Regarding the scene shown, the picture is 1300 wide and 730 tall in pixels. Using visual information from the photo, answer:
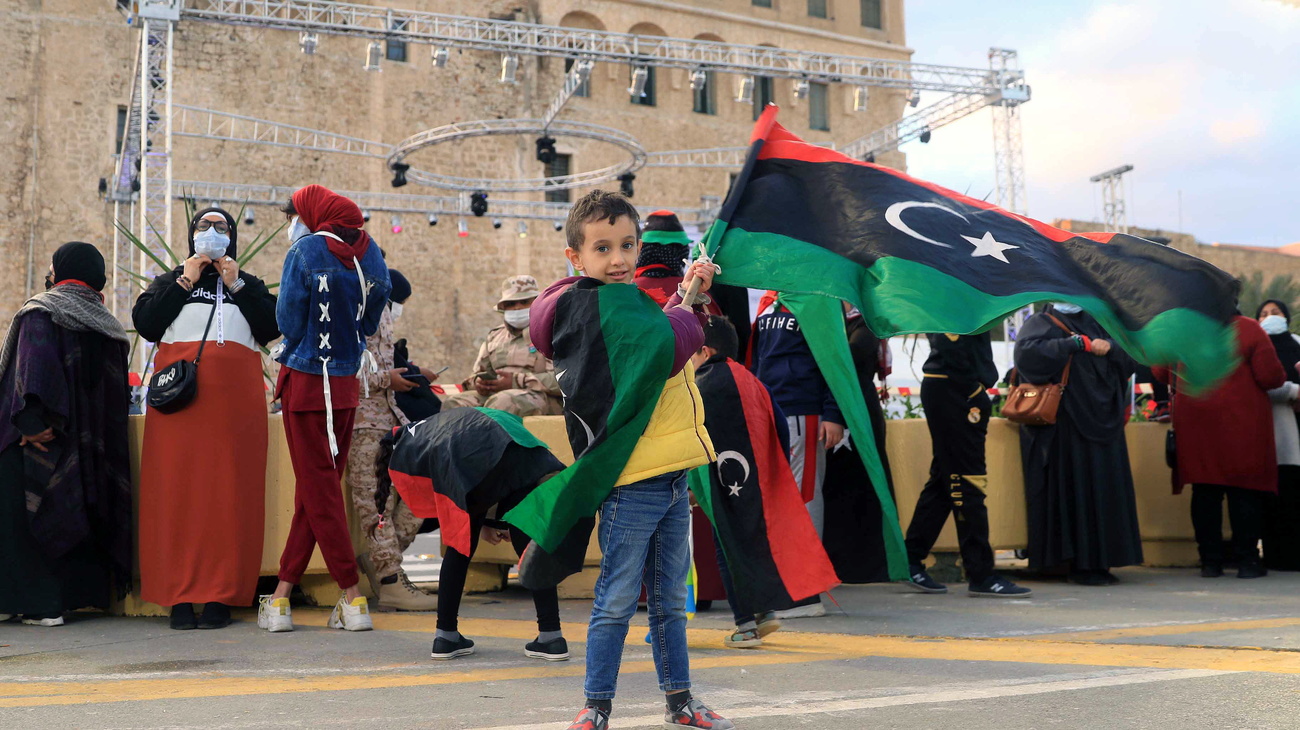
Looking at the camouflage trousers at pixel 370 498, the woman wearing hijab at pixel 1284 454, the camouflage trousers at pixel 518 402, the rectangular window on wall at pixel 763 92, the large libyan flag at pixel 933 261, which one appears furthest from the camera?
the rectangular window on wall at pixel 763 92

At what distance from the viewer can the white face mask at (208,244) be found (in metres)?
5.61

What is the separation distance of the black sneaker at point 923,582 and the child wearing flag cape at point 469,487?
2957 mm

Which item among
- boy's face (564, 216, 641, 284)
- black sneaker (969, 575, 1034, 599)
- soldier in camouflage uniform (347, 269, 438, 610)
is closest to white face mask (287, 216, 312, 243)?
soldier in camouflage uniform (347, 269, 438, 610)

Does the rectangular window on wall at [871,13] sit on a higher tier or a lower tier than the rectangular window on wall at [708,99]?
higher

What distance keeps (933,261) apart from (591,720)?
2220 mm

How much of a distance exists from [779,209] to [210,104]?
2954 centimetres

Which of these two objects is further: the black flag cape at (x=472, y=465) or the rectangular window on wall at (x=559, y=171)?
the rectangular window on wall at (x=559, y=171)

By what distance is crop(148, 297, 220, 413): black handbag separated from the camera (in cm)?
555

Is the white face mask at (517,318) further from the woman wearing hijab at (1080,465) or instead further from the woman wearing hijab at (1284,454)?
the woman wearing hijab at (1284,454)

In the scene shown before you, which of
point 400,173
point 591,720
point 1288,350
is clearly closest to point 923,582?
point 1288,350

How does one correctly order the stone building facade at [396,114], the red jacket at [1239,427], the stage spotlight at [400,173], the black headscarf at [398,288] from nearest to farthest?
the black headscarf at [398,288]
the red jacket at [1239,427]
the stage spotlight at [400,173]
the stone building facade at [396,114]

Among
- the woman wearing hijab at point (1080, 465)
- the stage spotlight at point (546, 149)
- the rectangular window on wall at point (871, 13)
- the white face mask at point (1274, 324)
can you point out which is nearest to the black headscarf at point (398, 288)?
the woman wearing hijab at point (1080, 465)

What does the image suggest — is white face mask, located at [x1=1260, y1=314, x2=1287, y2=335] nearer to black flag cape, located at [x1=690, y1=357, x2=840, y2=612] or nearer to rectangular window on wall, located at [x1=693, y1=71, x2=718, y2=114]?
black flag cape, located at [x1=690, y1=357, x2=840, y2=612]

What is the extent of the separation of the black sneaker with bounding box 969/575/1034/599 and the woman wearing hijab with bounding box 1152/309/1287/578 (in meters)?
1.86
